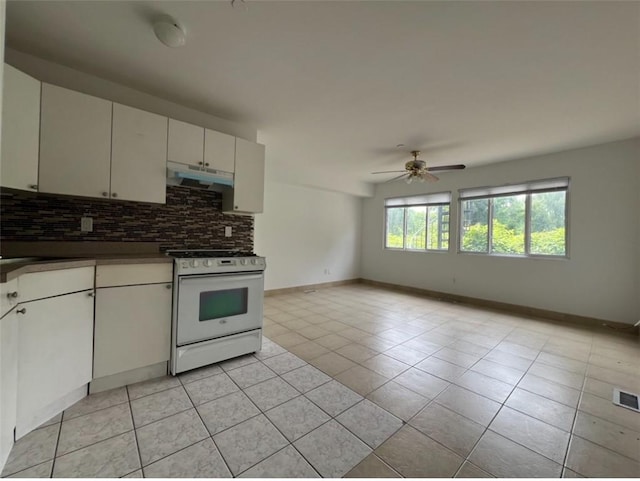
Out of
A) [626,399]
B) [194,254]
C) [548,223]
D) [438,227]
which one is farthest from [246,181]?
[548,223]

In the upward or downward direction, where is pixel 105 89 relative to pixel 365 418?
upward

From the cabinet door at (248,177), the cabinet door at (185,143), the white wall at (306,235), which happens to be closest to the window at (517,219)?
the white wall at (306,235)

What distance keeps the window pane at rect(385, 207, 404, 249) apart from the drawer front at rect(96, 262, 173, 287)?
5175 millimetres

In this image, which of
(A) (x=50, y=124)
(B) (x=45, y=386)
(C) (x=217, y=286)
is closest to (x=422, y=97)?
(C) (x=217, y=286)

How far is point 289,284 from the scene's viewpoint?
548 centimetres

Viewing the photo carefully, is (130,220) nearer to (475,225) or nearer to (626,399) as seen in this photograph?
(626,399)

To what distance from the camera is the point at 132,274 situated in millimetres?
1993

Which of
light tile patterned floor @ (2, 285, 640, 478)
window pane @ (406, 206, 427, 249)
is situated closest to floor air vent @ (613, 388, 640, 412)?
light tile patterned floor @ (2, 285, 640, 478)

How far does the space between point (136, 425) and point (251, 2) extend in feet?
8.63

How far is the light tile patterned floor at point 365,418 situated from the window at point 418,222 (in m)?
2.88

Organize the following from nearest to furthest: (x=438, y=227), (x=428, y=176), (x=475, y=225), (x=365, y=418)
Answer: (x=365, y=418) < (x=428, y=176) < (x=475, y=225) < (x=438, y=227)

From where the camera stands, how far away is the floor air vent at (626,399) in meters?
1.92

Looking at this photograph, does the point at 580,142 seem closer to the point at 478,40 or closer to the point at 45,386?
the point at 478,40

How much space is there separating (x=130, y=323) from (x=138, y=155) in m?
1.40
